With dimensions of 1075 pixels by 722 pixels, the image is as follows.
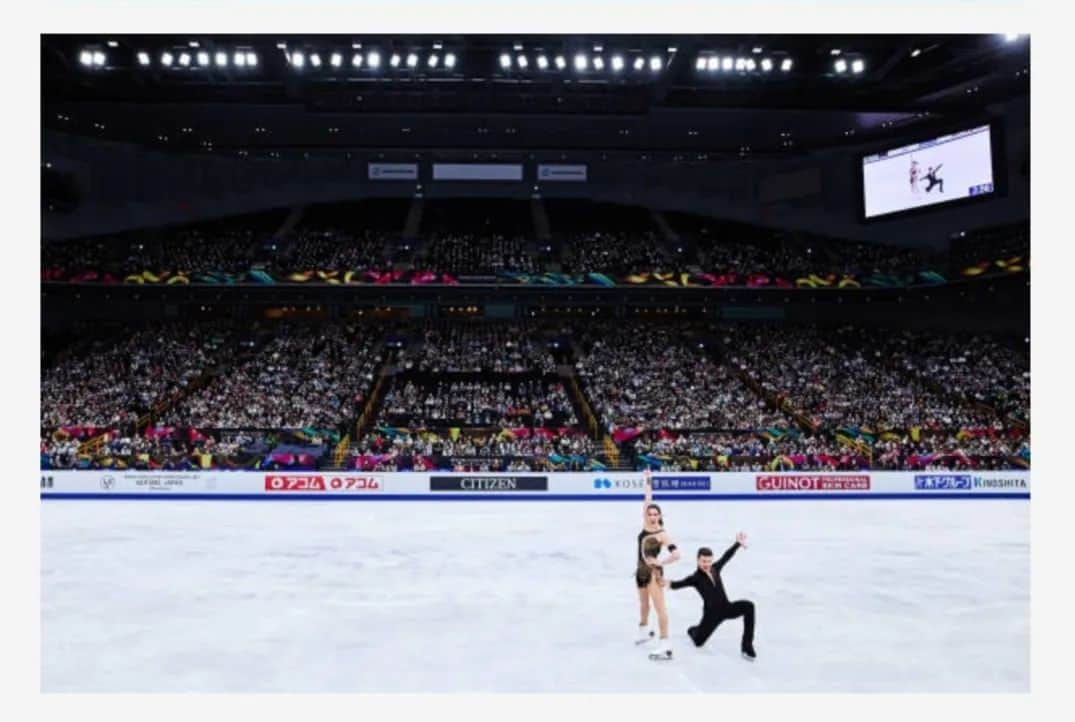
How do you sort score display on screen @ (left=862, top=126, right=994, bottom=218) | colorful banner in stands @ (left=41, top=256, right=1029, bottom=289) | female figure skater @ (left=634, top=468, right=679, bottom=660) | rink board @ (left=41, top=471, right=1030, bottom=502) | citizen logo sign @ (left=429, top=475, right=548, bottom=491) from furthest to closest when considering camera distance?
colorful banner in stands @ (left=41, top=256, right=1029, bottom=289)
score display on screen @ (left=862, top=126, right=994, bottom=218)
citizen logo sign @ (left=429, top=475, right=548, bottom=491)
rink board @ (left=41, top=471, right=1030, bottom=502)
female figure skater @ (left=634, top=468, right=679, bottom=660)

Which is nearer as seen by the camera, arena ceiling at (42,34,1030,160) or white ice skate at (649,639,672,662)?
white ice skate at (649,639,672,662)

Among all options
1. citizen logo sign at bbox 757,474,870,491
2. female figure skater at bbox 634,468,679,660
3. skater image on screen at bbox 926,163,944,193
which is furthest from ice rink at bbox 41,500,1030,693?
skater image on screen at bbox 926,163,944,193

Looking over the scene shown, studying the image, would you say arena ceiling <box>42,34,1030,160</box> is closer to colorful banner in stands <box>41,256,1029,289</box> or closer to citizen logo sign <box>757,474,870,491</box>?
colorful banner in stands <box>41,256,1029,289</box>

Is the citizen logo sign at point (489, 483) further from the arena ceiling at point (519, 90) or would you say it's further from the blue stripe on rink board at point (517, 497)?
the arena ceiling at point (519, 90)

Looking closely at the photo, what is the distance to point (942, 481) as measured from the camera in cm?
2480

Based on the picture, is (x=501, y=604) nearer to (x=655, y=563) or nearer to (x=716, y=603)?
(x=655, y=563)

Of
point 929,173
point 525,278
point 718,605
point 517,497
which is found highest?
point 929,173

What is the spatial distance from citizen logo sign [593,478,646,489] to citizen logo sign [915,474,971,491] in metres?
7.80

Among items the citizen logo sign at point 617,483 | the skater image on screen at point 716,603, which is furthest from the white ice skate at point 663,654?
the citizen logo sign at point 617,483

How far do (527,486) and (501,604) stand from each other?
1299 cm

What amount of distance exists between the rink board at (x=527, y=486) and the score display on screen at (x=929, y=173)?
28.1ft

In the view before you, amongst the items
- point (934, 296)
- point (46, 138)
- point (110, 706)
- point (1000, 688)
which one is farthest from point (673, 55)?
point (46, 138)

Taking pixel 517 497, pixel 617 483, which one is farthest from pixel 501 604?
pixel 617 483

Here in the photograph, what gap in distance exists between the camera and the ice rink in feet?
28.4
